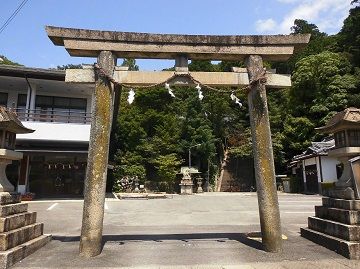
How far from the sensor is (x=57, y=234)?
31.9ft

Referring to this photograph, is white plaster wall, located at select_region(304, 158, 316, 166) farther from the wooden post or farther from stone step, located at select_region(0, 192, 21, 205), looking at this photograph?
stone step, located at select_region(0, 192, 21, 205)

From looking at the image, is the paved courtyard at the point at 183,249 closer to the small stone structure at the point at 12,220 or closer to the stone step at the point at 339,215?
the small stone structure at the point at 12,220

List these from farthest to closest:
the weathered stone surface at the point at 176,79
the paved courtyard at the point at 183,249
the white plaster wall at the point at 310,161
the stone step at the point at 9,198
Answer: the white plaster wall at the point at 310,161, the weathered stone surface at the point at 176,79, the stone step at the point at 9,198, the paved courtyard at the point at 183,249

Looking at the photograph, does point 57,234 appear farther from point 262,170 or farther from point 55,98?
point 55,98

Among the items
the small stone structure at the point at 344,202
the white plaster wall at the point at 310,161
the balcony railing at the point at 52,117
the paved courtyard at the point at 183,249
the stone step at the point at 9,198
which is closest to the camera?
the paved courtyard at the point at 183,249

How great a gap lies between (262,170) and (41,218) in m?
9.99

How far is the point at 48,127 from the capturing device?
21484 mm

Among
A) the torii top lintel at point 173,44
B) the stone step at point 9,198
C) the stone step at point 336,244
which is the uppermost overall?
the torii top lintel at point 173,44

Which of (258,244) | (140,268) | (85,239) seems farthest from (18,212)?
(258,244)

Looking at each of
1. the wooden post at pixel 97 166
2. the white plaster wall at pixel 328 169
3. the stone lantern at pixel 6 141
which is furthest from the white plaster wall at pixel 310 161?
the stone lantern at pixel 6 141

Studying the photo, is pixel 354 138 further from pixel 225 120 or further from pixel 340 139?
pixel 225 120

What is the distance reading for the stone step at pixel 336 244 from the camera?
6.34m

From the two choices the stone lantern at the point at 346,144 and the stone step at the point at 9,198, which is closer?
the stone step at the point at 9,198

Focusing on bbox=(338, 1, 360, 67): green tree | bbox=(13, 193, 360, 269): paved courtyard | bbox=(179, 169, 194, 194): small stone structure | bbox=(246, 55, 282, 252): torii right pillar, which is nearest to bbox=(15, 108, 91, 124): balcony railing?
bbox=(13, 193, 360, 269): paved courtyard
